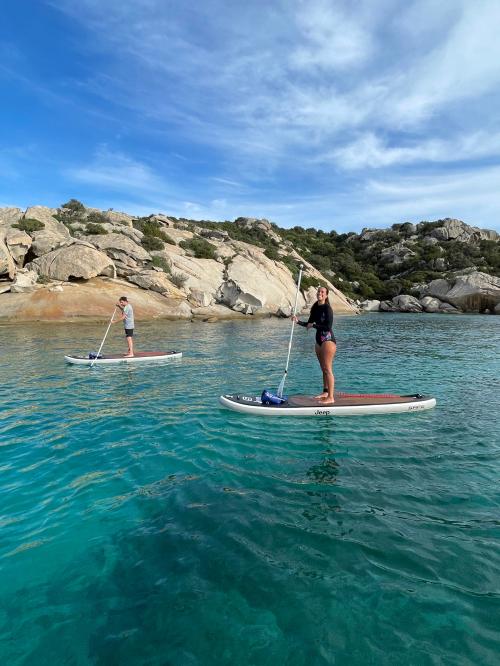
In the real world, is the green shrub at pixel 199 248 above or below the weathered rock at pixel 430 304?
above

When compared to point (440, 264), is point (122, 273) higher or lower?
lower

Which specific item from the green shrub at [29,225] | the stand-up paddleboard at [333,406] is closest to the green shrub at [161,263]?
the green shrub at [29,225]

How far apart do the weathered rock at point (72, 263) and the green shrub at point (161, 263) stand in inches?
236

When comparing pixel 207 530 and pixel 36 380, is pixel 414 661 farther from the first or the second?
pixel 36 380

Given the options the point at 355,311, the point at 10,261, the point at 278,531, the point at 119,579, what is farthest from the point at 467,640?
the point at 355,311

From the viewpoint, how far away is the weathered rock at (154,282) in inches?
1682

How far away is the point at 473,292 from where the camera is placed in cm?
6456

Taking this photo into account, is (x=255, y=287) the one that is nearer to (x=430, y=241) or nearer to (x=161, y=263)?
(x=161, y=263)

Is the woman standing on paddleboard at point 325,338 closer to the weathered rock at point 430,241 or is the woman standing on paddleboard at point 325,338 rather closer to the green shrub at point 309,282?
the green shrub at point 309,282

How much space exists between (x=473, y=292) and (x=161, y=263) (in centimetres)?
4687

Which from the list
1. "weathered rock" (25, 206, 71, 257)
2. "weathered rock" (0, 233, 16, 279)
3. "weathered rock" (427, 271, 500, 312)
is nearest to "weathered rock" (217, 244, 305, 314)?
"weathered rock" (25, 206, 71, 257)

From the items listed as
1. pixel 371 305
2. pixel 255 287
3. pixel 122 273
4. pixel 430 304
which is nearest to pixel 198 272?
pixel 255 287

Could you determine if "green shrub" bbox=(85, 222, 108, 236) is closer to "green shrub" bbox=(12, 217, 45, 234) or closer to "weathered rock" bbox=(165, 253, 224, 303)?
"green shrub" bbox=(12, 217, 45, 234)

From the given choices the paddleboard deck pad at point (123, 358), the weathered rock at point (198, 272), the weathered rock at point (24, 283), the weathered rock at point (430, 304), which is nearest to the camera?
the paddleboard deck pad at point (123, 358)
